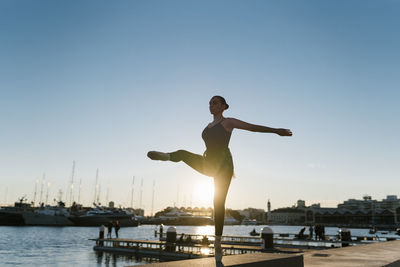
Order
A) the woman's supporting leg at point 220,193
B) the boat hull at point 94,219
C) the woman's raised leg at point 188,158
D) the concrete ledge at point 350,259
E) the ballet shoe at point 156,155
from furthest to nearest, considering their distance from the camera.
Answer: the boat hull at point 94,219, the concrete ledge at point 350,259, the woman's supporting leg at point 220,193, the woman's raised leg at point 188,158, the ballet shoe at point 156,155

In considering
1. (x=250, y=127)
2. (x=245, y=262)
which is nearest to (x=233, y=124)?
(x=250, y=127)

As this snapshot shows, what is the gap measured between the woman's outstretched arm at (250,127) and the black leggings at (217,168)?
1.11ft

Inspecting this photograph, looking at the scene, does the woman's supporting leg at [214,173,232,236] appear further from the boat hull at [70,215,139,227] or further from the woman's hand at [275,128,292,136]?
the boat hull at [70,215,139,227]

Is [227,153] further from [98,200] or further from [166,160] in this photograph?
[98,200]

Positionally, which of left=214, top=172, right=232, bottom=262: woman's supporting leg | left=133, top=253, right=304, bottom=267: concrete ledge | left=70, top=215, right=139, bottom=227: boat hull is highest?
left=214, top=172, right=232, bottom=262: woman's supporting leg

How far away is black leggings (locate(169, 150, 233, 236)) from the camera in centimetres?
396

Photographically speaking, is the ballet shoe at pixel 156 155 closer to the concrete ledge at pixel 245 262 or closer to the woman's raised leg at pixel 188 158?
the woman's raised leg at pixel 188 158

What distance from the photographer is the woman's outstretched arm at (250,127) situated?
391 centimetres

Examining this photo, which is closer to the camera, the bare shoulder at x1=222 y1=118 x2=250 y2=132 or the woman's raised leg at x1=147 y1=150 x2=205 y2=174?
the woman's raised leg at x1=147 y1=150 x2=205 y2=174

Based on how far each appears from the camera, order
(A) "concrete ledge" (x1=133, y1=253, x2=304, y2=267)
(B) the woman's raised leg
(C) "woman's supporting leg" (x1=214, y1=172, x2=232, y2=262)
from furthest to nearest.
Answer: (C) "woman's supporting leg" (x1=214, y1=172, x2=232, y2=262) < (B) the woman's raised leg < (A) "concrete ledge" (x1=133, y1=253, x2=304, y2=267)

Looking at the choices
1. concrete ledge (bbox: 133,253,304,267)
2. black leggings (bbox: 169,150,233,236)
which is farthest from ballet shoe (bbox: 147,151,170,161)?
concrete ledge (bbox: 133,253,304,267)

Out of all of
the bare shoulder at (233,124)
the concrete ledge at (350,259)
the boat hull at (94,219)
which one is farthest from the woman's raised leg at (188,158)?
the boat hull at (94,219)

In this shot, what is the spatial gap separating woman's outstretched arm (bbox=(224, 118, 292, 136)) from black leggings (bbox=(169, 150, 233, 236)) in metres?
0.34

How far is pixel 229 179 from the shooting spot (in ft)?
13.2
